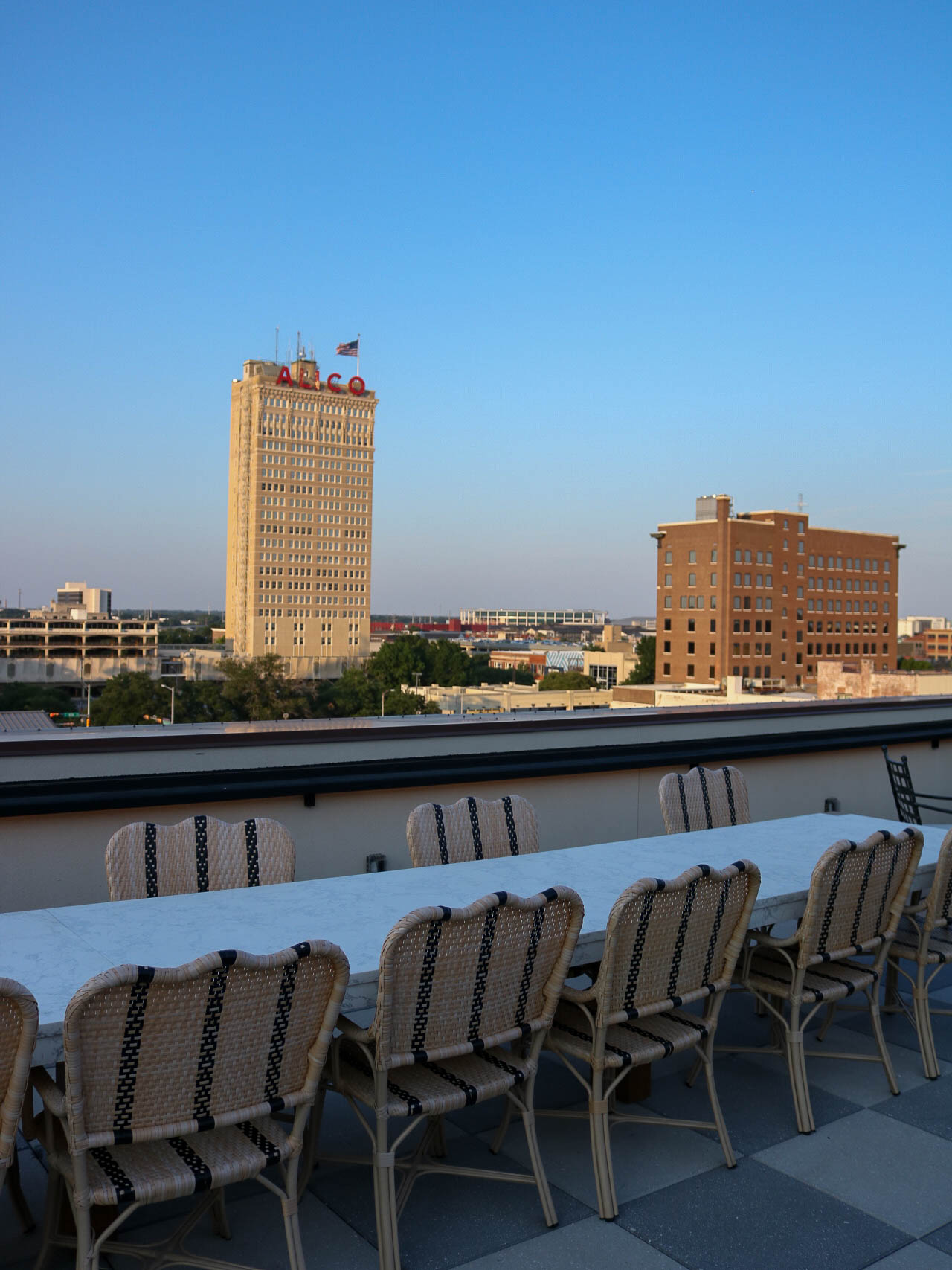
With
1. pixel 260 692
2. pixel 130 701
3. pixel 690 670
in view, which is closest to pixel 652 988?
pixel 130 701

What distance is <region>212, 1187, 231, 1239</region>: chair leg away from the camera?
211cm

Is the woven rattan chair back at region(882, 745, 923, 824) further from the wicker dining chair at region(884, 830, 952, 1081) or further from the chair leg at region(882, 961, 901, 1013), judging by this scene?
the wicker dining chair at region(884, 830, 952, 1081)

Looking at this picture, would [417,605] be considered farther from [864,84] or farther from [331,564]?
[864,84]

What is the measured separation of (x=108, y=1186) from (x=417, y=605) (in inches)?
5253

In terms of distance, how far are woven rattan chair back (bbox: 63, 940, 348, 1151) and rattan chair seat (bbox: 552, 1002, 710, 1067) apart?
0.80 metres

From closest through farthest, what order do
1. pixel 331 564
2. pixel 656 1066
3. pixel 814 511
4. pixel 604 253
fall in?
pixel 656 1066, pixel 604 253, pixel 814 511, pixel 331 564

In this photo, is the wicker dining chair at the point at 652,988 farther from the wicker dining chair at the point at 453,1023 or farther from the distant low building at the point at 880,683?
the distant low building at the point at 880,683

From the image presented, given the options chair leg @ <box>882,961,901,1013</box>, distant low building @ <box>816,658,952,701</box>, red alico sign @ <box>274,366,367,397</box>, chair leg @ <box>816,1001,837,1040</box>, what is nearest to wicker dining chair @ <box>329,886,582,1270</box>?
chair leg @ <box>816,1001,837,1040</box>

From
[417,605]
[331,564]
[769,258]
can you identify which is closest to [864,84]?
[769,258]

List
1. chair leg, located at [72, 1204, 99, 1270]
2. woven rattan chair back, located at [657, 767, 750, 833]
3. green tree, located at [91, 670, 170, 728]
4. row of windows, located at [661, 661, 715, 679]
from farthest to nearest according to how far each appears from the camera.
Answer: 1. row of windows, located at [661, 661, 715, 679]
2. green tree, located at [91, 670, 170, 728]
3. woven rattan chair back, located at [657, 767, 750, 833]
4. chair leg, located at [72, 1204, 99, 1270]

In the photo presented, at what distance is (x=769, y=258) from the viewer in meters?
24.9

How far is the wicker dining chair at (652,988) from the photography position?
2363 mm

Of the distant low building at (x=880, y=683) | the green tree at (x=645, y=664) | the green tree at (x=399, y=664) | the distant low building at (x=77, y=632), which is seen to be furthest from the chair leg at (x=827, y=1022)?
the green tree at (x=645, y=664)

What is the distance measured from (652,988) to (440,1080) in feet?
1.88
